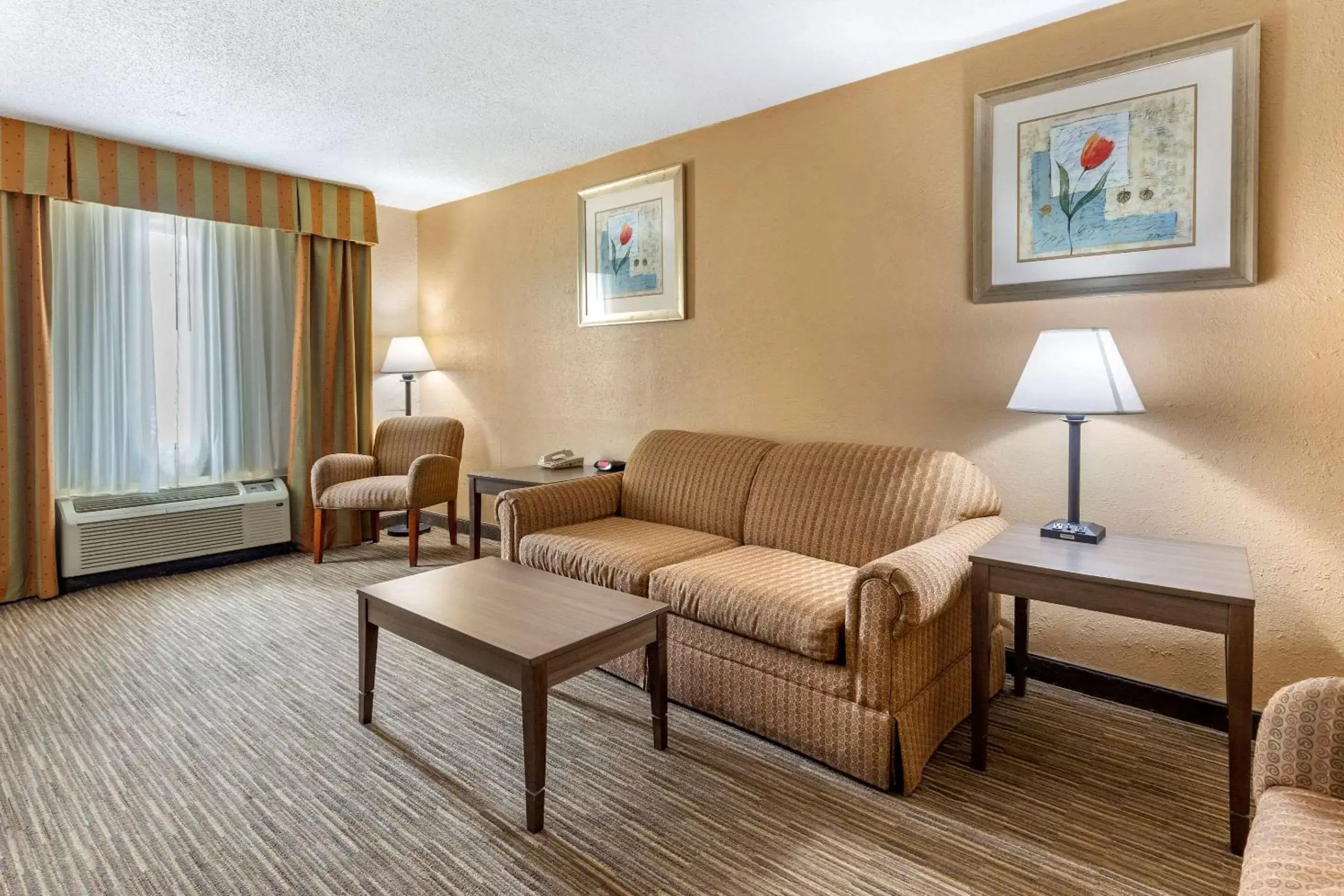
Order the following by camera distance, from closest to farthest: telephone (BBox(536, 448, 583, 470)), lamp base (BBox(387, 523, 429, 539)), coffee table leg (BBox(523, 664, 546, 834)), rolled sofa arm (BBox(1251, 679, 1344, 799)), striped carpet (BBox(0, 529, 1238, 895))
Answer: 1. rolled sofa arm (BBox(1251, 679, 1344, 799))
2. striped carpet (BBox(0, 529, 1238, 895))
3. coffee table leg (BBox(523, 664, 546, 834))
4. telephone (BBox(536, 448, 583, 470))
5. lamp base (BBox(387, 523, 429, 539))

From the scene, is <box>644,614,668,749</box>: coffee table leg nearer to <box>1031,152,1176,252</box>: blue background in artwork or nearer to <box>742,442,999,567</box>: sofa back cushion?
<box>742,442,999,567</box>: sofa back cushion

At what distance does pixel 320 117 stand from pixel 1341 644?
176 inches

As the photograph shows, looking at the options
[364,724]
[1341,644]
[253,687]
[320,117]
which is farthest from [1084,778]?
[320,117]

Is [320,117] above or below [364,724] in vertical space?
above

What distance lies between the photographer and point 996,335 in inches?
108

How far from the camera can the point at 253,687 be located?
2709 mm

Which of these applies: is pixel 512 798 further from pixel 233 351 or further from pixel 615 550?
pixel 233 351

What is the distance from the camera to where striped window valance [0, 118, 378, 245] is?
3602 millimetres

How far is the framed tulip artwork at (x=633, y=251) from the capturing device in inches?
149

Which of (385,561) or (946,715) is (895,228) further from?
(385,561)

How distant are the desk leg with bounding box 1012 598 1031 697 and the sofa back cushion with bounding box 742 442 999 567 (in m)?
0.36

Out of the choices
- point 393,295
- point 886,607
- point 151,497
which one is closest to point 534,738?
point 886,607

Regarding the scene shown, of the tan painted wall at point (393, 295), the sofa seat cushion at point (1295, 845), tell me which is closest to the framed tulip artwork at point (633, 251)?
the tan painted wall at point (393, 295)

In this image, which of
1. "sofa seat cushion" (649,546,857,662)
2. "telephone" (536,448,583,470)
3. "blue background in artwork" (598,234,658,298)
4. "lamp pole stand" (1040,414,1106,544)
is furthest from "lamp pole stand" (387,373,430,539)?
"lamp pole stand" (1040,414,1106,544)
